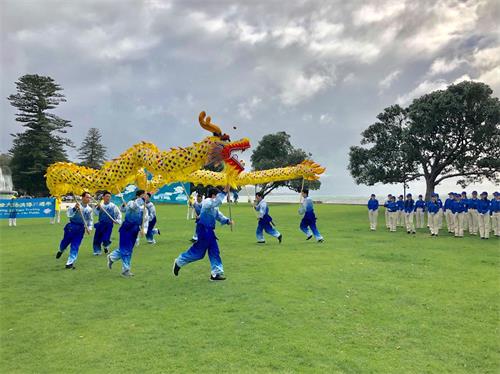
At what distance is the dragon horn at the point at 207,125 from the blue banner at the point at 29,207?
18246 mm

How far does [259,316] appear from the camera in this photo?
5699 millimetres

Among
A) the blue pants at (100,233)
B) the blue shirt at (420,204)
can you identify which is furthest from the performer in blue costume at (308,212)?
the blue shirt at (420,204)

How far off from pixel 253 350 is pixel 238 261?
564 centimetres

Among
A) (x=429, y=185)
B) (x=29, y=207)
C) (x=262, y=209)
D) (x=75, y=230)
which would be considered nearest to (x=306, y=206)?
(x=262, y=209)

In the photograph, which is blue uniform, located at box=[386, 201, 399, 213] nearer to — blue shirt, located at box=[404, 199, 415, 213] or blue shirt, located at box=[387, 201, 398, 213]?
blue shirt, located at box=[387, 201, 398, 213]

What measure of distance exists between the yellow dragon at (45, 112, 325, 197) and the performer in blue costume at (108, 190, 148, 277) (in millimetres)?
1457

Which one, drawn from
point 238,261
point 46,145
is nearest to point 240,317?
point 238,261

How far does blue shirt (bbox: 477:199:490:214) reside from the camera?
49.2 feet

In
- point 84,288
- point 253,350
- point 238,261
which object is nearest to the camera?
point 253,350

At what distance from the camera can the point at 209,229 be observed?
8102mm

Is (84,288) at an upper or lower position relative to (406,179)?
lower

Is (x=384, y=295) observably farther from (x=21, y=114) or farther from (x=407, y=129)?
(x=21, y=114)

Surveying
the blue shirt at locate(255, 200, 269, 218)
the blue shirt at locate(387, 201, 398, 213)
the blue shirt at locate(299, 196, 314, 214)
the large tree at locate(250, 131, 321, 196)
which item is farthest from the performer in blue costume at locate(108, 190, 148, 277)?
the large tree at locate(250, 131, 321, 196)

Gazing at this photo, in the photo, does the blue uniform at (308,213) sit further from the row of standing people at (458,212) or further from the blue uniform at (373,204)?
the blue uniform at (373,204)
